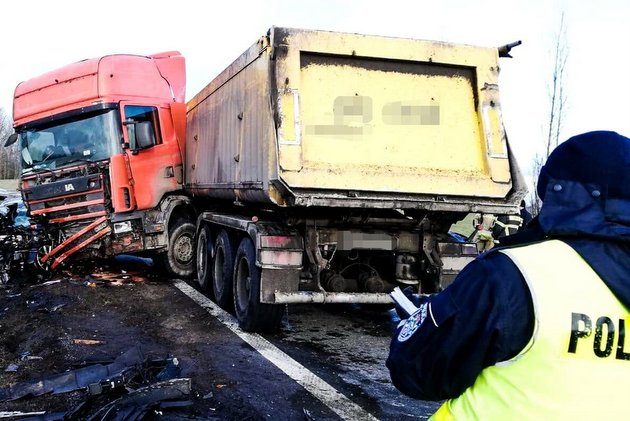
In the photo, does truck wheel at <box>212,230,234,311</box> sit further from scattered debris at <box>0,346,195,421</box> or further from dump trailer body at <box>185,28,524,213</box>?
scattered debris at <box>0,346,195,421</box>

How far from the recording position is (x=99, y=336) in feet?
19.5

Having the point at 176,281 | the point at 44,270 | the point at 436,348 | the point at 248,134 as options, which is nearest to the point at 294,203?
the point at 248,134

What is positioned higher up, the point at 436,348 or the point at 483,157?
the point at 483,157

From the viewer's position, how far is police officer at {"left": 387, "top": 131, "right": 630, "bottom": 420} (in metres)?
1.34

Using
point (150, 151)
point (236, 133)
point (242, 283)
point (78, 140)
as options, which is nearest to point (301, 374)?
point (242, 283)

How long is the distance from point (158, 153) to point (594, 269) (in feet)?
29.3

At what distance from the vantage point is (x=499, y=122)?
230 inches

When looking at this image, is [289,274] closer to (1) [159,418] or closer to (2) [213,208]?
(1) [159,418]

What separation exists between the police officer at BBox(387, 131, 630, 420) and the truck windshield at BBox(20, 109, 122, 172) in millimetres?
8333

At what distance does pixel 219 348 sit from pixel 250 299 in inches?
24.4

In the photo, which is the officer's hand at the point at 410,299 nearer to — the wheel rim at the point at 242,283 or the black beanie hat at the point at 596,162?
the black beanie hat at the point at 596,162

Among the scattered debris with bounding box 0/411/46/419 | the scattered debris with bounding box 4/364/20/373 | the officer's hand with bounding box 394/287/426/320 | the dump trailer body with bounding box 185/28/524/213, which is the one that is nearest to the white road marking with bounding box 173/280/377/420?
the dump trailer body with bounding box 185/28/524/213

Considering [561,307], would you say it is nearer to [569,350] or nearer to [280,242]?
[569,350]

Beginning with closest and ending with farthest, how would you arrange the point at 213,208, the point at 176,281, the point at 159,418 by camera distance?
the point at 159,418
the point at 213,208
the point at 176,281
